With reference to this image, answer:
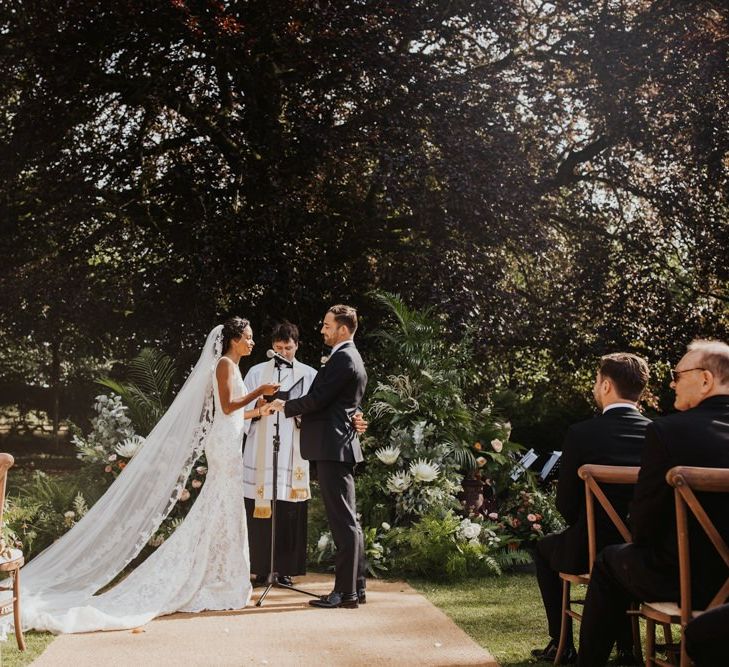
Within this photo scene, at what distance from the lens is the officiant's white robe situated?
7109 millimetres

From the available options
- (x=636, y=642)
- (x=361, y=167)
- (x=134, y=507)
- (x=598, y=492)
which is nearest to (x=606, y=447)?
(x=598, y=492)

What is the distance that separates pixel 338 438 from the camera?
628cm

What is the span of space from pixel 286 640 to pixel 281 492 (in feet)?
6.16

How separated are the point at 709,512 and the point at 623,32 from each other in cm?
963

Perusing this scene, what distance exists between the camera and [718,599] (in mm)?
3432

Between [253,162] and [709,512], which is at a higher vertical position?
[253,162]

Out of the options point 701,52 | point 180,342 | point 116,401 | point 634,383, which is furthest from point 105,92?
point 634,383

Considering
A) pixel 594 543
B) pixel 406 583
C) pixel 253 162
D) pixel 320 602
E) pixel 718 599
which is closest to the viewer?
pixel 718 599

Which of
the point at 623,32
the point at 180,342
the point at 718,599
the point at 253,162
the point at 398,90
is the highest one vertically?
the point at 623,32

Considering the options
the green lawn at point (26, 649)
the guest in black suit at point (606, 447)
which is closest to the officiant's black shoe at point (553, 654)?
the guest in black suit at point (606, 447)

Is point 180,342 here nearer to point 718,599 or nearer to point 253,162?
point 253,162

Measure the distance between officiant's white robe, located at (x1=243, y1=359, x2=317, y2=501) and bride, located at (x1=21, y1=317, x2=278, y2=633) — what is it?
39cm

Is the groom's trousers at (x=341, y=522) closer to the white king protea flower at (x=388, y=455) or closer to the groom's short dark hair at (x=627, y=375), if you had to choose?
Result: the white king protea flower at (x=388, y=455)

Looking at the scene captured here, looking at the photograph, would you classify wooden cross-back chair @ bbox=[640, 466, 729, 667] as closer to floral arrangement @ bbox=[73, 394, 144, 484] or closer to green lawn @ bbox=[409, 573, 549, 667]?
green lawn @ bbox=[409, 573, 549, 667]
